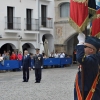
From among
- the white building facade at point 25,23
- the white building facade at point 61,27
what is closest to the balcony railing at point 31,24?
the white building facade at point 25,23

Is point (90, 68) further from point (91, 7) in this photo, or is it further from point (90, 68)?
point (91, 7)

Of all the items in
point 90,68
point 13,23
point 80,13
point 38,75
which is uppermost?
point 13,23

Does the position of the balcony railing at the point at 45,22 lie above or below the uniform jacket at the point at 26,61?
above

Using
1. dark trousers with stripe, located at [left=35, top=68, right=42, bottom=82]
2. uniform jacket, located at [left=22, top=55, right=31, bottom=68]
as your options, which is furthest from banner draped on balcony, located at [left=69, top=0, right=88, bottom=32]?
uniform jacket, located at [left=22, top=55, right=31, bottom=68]

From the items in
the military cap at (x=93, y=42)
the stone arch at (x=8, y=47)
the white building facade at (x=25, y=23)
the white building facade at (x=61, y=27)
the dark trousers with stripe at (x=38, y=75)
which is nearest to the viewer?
the military cap at (x=93, y=42)

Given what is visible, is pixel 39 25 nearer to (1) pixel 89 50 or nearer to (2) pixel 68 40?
(2) pixel 68 40

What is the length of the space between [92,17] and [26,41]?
25.8 meters

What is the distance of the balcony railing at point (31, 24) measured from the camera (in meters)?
32.1

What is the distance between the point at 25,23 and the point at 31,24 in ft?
2.73

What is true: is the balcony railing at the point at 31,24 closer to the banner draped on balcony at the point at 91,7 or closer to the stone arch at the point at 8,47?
the stone arch at the point at 8,47

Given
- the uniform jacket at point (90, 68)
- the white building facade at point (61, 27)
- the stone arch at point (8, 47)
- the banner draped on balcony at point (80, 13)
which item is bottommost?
the uniform jacket at point (90, 68)

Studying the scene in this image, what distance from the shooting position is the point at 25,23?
31844 millimetres

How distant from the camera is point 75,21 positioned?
621 centimetres

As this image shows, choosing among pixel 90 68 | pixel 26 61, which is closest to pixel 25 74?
pixel 26 61
